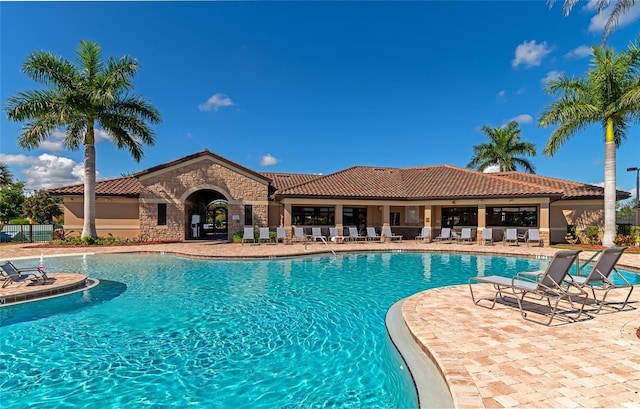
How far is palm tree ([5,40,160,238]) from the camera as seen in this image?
18.3 meters

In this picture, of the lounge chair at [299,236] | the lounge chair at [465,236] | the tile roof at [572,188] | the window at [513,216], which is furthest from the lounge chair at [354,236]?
the tile roof at [572,188]

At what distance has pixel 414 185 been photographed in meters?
26.2

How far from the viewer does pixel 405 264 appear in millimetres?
14453

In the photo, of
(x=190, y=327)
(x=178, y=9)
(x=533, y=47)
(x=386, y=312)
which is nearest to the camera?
(x=190, y=327)

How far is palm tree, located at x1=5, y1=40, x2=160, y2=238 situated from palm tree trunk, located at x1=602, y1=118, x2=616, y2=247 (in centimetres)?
2938

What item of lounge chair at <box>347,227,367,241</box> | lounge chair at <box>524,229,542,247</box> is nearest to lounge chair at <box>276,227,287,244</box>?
lounge chair at <box>347,227,367,241</box>

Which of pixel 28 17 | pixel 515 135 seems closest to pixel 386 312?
pixel 28 17

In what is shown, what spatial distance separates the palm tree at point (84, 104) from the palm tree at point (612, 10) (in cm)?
2214

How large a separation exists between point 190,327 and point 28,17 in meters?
12.8

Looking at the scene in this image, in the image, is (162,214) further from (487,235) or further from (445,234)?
(487,235)

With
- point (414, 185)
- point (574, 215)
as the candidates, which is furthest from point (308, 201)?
point (574, 215)

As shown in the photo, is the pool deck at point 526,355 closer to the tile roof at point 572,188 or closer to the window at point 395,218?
the tile roof at point 572,188

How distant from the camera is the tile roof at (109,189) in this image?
22.2m

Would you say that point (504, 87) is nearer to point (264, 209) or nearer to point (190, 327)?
point (264, 209)
